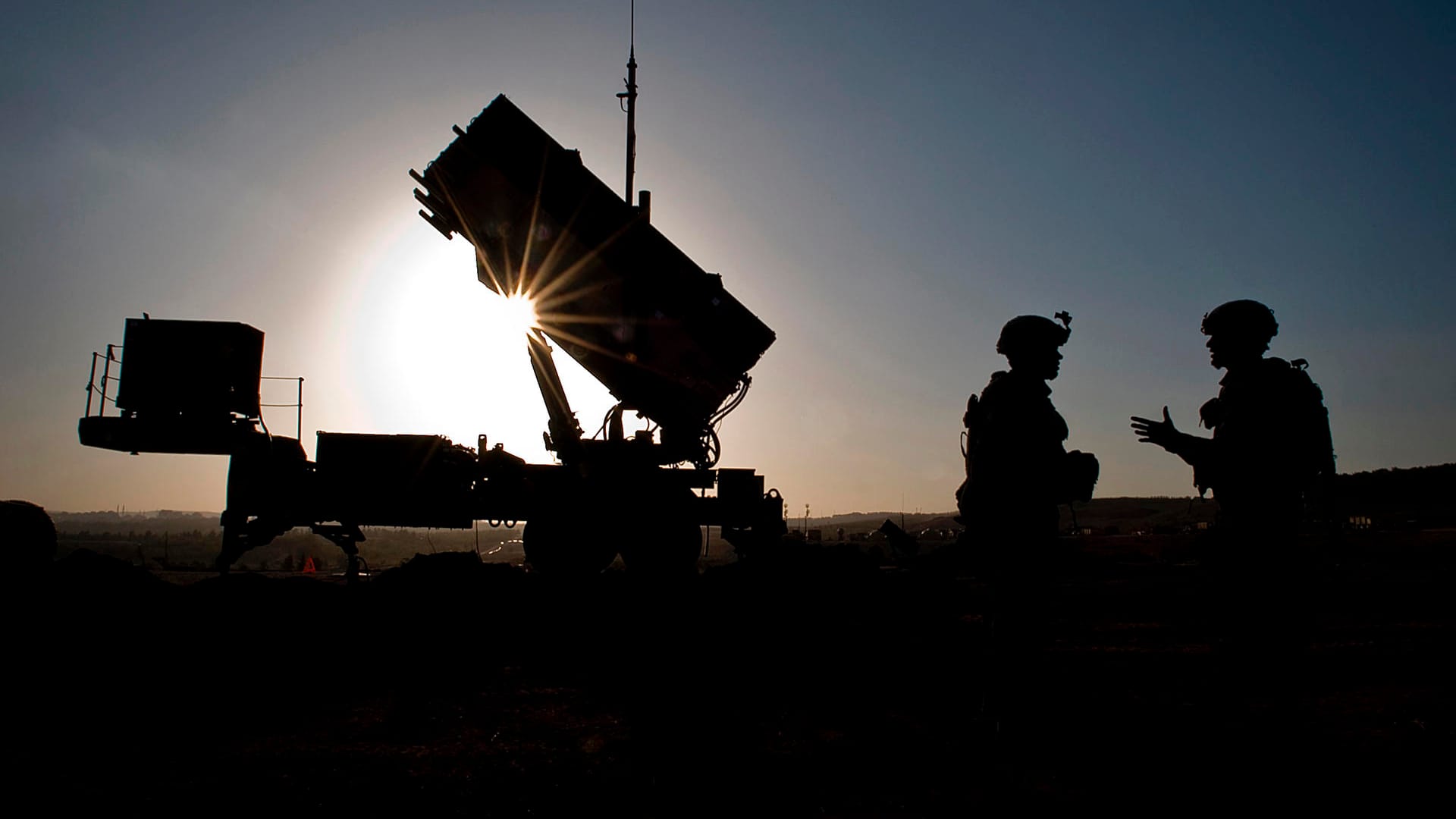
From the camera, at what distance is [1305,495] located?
346cm

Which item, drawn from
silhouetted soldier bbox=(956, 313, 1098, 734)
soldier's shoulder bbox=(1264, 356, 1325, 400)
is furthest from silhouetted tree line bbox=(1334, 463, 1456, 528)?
silhouetted soldier bbox=(956, 313, 1098, 734)

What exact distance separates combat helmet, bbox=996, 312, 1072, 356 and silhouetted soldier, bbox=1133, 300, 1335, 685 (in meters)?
0.82

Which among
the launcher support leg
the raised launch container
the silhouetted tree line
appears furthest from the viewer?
the silhouetted tree line

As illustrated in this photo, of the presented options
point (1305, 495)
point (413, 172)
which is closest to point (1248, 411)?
point (1305, 495)

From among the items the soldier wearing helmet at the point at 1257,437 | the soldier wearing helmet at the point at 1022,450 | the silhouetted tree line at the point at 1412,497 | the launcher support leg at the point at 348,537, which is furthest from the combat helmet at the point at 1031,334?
the launcher support leg at the point at 348,537

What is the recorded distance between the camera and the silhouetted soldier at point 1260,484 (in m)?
3.31

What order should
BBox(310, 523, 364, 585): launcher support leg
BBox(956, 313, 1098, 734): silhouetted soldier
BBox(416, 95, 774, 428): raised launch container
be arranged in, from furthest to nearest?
BBox(310, 523, 364, 585): launcher support leg < BBox(416, 95, 774, 428): raised launch container < BBox(956, 313, 1098, 734): silhouetted soldier

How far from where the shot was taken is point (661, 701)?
5.56m

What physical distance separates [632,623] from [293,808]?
17.9 feet

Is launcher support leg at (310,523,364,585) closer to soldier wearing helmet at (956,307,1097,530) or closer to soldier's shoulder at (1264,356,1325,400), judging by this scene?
soldier wearing helmet at (956,307,1097,530)

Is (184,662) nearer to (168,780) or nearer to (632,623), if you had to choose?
(168,780)

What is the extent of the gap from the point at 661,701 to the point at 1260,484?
3.99 metres

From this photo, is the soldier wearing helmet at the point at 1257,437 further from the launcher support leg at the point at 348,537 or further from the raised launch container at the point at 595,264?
the launcher support leg at the point at 348,537

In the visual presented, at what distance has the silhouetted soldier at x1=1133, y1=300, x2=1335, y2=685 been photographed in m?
3.31
